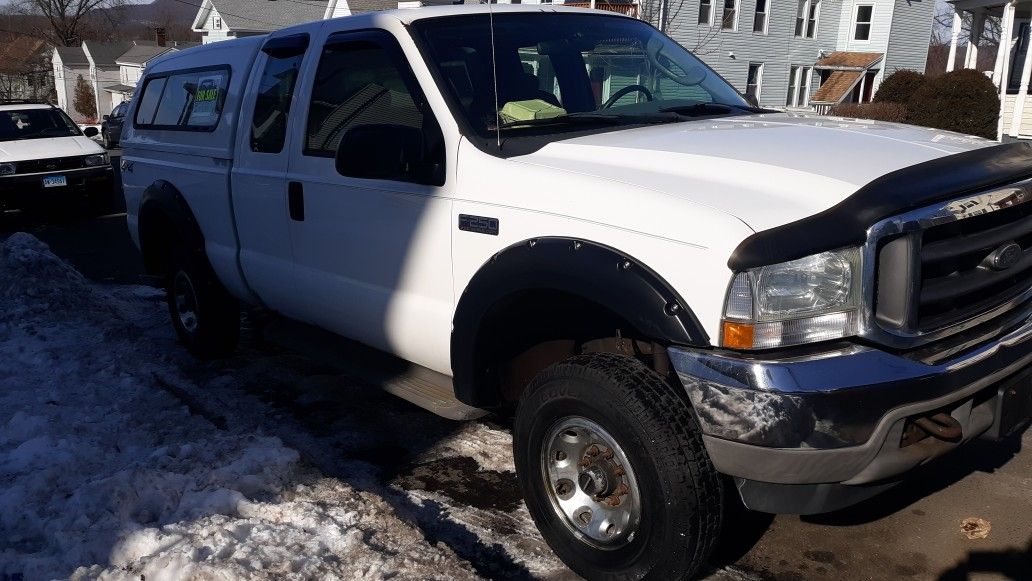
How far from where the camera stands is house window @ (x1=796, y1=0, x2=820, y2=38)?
1299 inches

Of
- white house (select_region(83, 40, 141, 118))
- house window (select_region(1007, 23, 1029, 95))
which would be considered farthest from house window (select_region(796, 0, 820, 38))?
white house (select_region(83, 40, 141, 118))

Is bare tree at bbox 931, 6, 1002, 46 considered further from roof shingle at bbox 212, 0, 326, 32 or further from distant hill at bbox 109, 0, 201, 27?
distant hill at bbox 109, 0, 201, 27

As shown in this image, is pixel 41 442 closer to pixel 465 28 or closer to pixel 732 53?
pixel 465 28

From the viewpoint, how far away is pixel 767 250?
2615mm

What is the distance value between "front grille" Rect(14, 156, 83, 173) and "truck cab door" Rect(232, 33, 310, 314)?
357 inches

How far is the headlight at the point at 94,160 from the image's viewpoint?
13156 mm

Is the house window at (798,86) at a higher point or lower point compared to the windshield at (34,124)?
lower

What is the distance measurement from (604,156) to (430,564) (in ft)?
5.38

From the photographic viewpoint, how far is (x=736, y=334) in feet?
8.82

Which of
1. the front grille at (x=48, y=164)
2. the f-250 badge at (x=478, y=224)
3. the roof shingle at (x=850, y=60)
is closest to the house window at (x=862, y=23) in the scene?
the roof shingle at (x=850, y=60)

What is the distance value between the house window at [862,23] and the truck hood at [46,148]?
96.1 ft

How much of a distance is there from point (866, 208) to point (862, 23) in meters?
35.2

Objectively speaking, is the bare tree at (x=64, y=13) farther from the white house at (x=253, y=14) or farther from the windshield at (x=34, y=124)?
the windshield at (x=34, y=124)

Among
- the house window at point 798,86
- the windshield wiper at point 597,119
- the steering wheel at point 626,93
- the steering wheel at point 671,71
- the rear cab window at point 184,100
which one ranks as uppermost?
the steering wheel at point 671,71
